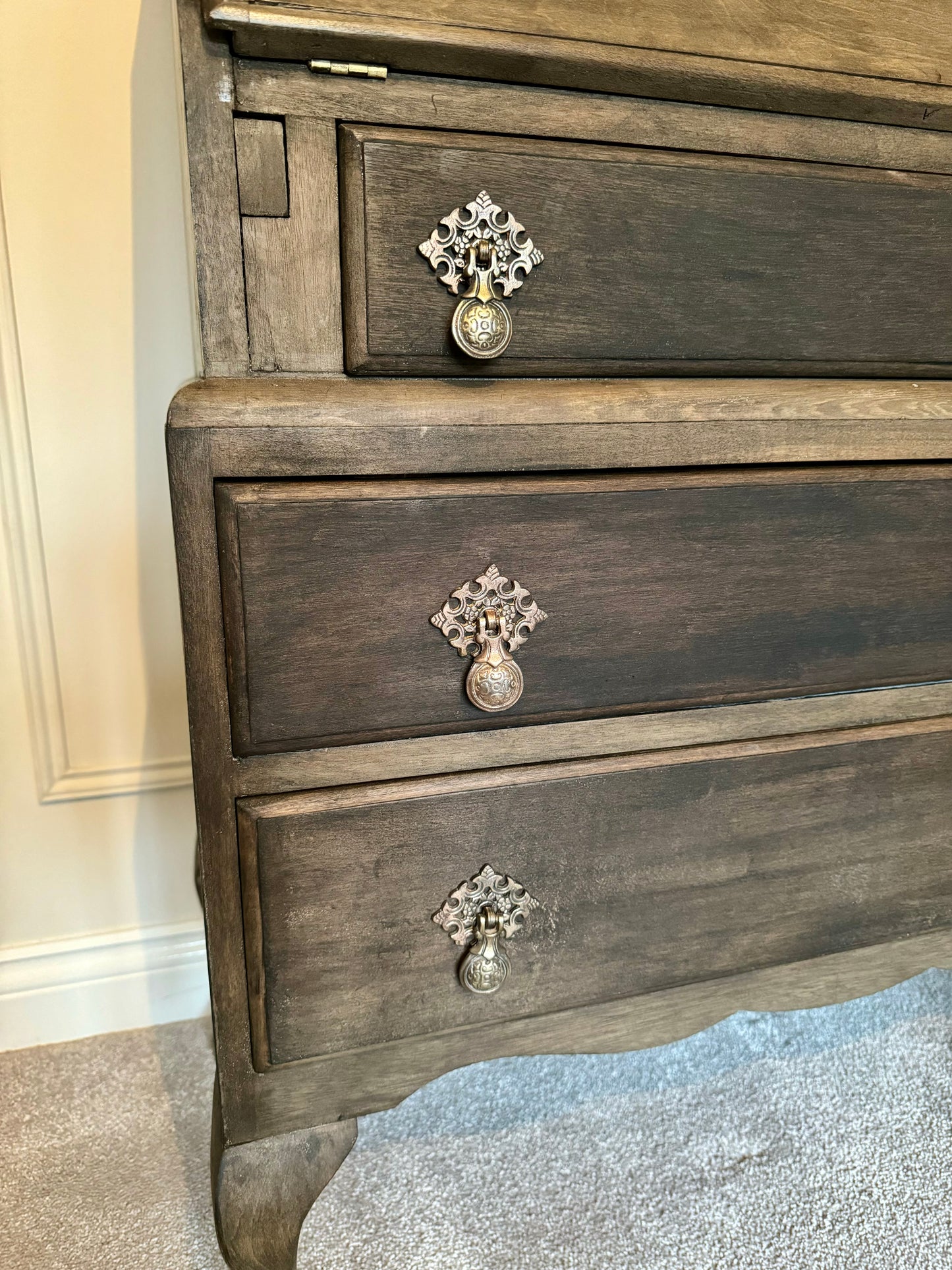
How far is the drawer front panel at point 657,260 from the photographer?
0.53 m

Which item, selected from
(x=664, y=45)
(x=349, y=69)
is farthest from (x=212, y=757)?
(x=664, y=45)

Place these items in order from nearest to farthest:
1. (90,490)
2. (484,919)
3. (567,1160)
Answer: (484,919) < (567,1160) < (90,490)

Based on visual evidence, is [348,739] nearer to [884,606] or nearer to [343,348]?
[343,348]

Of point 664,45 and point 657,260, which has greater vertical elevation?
point 664,45

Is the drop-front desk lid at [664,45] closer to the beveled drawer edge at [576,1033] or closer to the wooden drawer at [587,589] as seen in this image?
the wooden drawer at [587,589]

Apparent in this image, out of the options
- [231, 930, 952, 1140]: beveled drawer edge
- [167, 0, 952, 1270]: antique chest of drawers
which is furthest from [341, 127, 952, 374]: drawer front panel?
→ [231, 930, 952, 1140]: beveled drawer edge

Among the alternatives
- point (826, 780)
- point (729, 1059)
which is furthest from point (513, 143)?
point (729, 1059)

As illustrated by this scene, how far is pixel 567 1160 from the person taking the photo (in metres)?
0.83

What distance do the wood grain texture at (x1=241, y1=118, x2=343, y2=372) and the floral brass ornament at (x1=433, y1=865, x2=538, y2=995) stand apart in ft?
1.18

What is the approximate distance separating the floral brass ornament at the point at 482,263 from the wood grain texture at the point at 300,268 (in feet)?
0.21

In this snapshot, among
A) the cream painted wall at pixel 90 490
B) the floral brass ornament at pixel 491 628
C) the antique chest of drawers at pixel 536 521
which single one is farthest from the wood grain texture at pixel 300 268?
the cream painted wall at pixel 90 490

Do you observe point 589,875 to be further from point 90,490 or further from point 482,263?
point 90,490

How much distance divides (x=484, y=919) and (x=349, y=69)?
540mm

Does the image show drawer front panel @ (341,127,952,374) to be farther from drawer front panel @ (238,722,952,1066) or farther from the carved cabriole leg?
the carved cabriole leg
